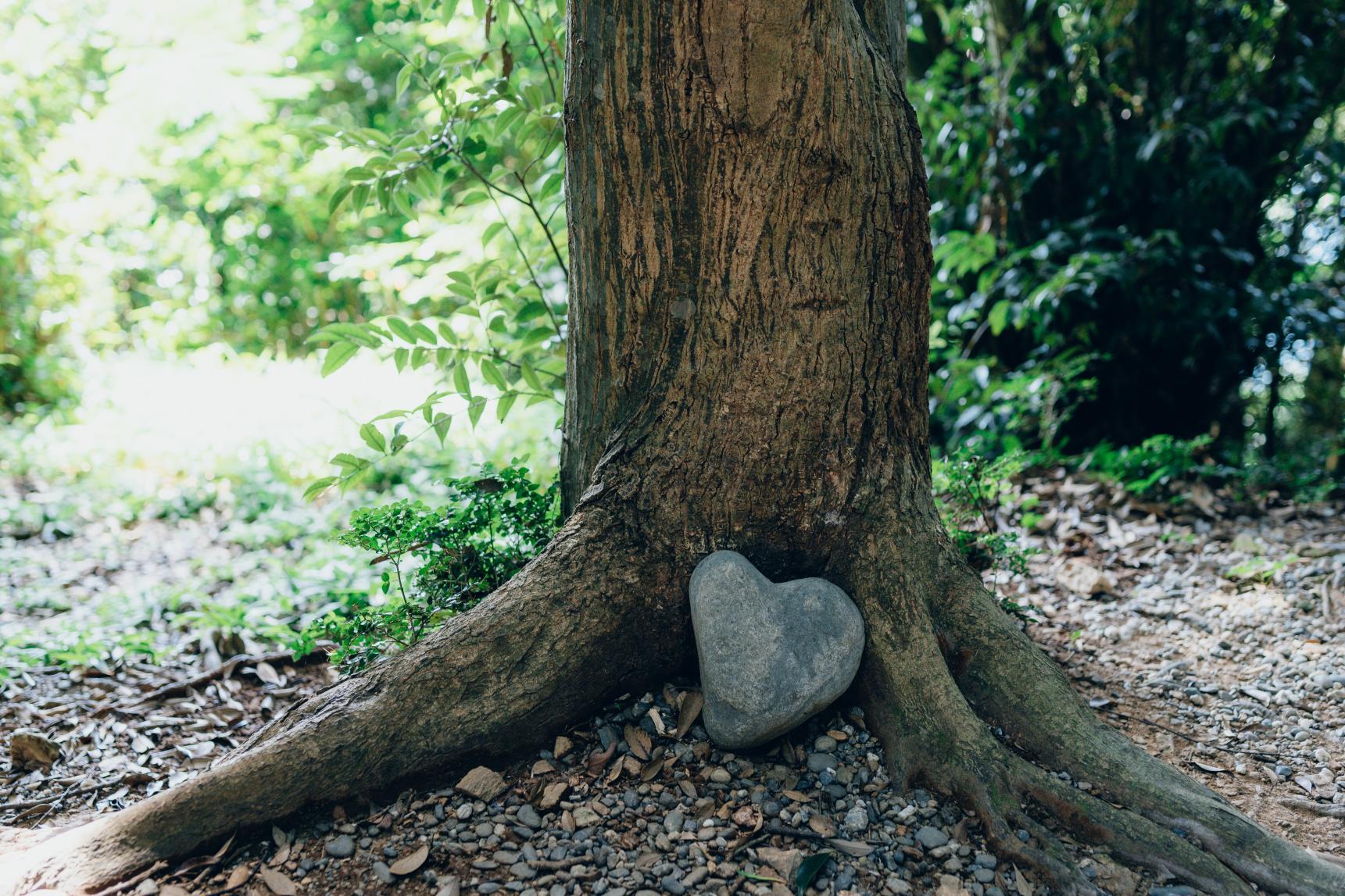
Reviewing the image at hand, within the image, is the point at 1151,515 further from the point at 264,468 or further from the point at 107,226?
the point at 107,226

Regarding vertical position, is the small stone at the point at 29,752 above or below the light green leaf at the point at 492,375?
below

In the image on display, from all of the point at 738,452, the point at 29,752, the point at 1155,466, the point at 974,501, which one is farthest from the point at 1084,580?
the point at 29,752

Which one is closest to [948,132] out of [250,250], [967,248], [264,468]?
[967,248]

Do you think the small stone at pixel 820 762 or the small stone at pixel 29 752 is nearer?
the small stone at pixel 820 762

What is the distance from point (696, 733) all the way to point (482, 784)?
1.68 ft

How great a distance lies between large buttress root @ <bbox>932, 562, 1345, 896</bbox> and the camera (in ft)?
6.05

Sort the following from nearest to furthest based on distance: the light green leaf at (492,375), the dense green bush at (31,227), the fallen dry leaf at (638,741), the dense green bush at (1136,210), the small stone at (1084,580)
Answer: the fallen dry leaf at (638,741) < the light green leaf at (492,375) < the small stone at (1084,580) < the dense green bush at (1136,210) < the dense green bush at (31,227)

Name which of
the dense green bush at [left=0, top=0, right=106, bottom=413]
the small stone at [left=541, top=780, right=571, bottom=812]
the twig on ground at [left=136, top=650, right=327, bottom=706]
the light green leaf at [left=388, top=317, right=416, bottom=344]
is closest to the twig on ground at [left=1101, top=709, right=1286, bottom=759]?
the small stone at [left=541, top=780, right=571, bottom=812]

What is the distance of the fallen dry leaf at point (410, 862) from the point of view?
1895mm

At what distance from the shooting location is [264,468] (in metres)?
5.86

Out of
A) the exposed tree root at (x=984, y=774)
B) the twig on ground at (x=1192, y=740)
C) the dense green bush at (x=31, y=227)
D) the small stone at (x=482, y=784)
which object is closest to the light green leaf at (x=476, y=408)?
the small stone at (x=482, y=784)

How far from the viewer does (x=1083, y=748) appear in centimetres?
210

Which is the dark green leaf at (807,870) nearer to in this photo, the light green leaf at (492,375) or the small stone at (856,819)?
the small stone at (856,819)

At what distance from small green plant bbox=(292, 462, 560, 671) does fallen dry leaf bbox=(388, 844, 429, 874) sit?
0.66m
